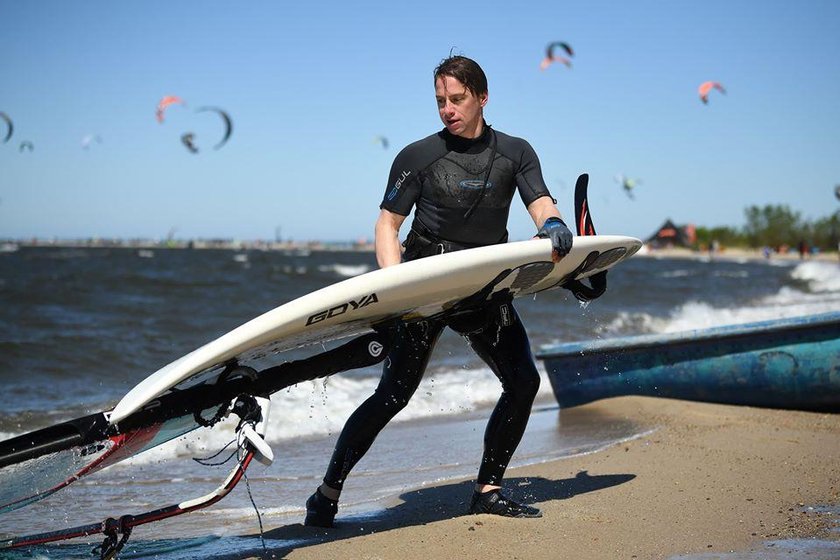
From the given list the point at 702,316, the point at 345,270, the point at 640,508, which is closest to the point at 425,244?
the point at 640,508

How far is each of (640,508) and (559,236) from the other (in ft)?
3.74

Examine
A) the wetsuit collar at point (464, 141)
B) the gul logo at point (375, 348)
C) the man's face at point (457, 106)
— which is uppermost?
the man's face at point (457, 106)

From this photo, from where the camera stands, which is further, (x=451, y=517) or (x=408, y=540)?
(x=451, y=517)

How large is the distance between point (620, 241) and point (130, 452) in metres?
1.96

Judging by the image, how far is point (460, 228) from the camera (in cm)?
327

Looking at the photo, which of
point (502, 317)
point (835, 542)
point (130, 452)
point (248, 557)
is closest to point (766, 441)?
point (835, 542)

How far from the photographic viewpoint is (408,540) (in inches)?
123

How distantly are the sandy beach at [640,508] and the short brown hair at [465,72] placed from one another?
1599 millimetres

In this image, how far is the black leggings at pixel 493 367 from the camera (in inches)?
128

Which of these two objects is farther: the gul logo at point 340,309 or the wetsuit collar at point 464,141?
the wetsuit collar at point 464,141

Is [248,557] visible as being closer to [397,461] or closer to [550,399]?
[397,461]

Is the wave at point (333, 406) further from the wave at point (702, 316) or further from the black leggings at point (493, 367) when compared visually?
the wave at point (702, 316)

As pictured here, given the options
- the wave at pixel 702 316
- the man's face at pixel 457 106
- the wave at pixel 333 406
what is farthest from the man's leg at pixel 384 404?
the wave at pixel 702 316

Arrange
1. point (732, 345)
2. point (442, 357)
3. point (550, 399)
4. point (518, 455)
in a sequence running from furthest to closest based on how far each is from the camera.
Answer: point (442, 357) < point (550, 399) < point (732, 345) < point (518, 455)
